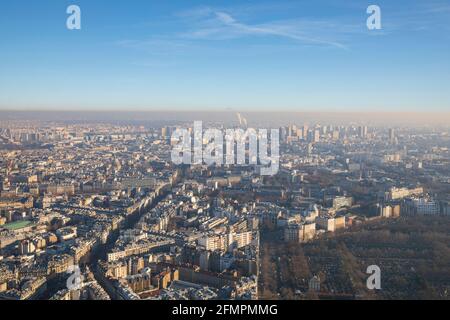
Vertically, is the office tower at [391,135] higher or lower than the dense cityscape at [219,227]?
higher

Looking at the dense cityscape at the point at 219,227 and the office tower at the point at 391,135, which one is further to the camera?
the office tower at the point at 391,135

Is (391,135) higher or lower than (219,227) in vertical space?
higher

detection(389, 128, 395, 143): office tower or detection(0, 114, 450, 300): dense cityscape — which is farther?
detection(389, 128, 395, 143): office tower

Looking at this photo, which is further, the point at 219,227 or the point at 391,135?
the point at 391,135

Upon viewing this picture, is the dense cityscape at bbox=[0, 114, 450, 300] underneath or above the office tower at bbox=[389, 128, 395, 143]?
underneath

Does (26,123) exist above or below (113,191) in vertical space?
above

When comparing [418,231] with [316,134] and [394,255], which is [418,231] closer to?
[394,255]

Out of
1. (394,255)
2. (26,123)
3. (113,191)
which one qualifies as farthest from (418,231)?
(26,123)
